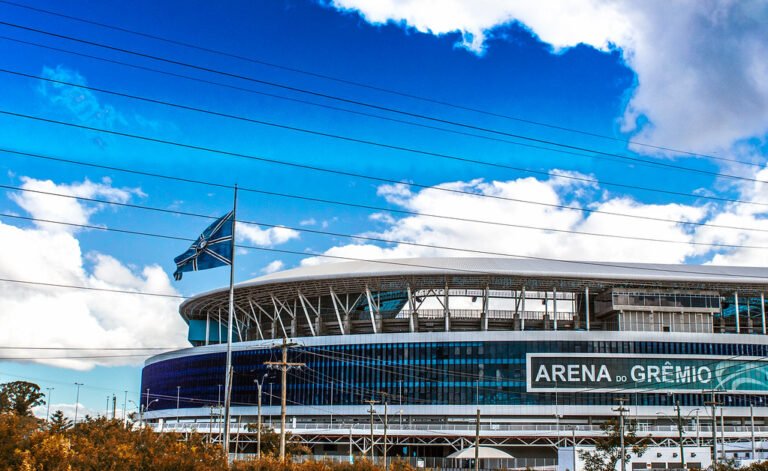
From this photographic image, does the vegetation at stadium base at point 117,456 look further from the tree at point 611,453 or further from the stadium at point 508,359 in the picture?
the stadium at point 508,359

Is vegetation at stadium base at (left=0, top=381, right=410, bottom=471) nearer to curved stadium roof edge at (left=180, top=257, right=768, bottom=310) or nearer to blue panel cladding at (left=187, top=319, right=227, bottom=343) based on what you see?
curved stadium roof edge at (left=180, top=257, right=768, bottom=310)

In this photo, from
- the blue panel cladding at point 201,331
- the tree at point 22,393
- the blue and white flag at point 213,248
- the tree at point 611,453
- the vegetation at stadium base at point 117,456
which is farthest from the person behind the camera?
the blue panel cladding at point 201,331

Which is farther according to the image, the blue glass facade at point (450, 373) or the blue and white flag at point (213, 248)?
the blue glass facade at point (450, 373)

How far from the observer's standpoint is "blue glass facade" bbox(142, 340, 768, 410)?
119625mm

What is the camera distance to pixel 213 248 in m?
52.9

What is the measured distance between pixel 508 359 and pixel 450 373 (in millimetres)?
8617

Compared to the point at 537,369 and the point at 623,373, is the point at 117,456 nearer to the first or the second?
the point at 537,369

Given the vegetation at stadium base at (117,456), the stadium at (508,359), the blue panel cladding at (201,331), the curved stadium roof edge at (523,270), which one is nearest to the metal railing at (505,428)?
the stadium at (508,359)

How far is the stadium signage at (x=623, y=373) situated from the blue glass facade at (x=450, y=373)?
0.85 m

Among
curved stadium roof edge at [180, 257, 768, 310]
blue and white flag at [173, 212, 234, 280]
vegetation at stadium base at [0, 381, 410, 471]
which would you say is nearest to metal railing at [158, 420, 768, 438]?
curved stadium roof edge at [180, 257, 768, 310]

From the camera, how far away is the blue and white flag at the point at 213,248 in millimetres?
52438

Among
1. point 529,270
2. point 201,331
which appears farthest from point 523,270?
point 201,331

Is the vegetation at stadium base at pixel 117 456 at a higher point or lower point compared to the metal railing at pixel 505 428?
higher

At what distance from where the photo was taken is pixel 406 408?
122375 mm
